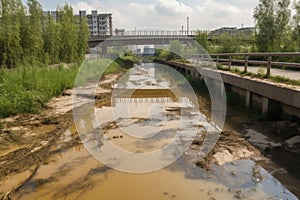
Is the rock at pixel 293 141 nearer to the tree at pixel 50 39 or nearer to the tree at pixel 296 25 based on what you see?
the tree at pixel 296 25

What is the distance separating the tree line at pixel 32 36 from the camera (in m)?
13.5

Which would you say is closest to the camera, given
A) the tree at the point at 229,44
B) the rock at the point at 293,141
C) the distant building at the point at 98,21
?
the rock at the point at 293,141

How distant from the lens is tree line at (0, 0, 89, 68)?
13.5 m

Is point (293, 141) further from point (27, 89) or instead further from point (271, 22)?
point (271, 22)

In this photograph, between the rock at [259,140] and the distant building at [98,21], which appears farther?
the distant building at [98,21]

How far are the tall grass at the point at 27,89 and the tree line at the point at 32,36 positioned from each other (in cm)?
198

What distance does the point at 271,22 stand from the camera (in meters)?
21.1

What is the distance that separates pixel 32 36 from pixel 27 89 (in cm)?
566

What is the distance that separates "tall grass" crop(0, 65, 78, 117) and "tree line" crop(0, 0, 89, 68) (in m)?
1.98

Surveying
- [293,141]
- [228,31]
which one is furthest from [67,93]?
[228,31]

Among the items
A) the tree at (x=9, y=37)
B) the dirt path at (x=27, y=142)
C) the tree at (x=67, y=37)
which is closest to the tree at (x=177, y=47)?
the tree at (x=67, y=37)

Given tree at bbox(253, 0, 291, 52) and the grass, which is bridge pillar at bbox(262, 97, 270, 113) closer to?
the grass

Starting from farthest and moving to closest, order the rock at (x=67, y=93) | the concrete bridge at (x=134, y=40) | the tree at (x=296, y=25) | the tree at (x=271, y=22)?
the concrete bridge at (x=134, y=40) < the tree at (x=271, y=22) < the tree at (x=296, y=25) < the rock at (x=67, y=93)

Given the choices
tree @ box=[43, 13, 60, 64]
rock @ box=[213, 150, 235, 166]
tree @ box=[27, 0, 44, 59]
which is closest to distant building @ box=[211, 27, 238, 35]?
tree @ box=[43, 13, 60, 64]
